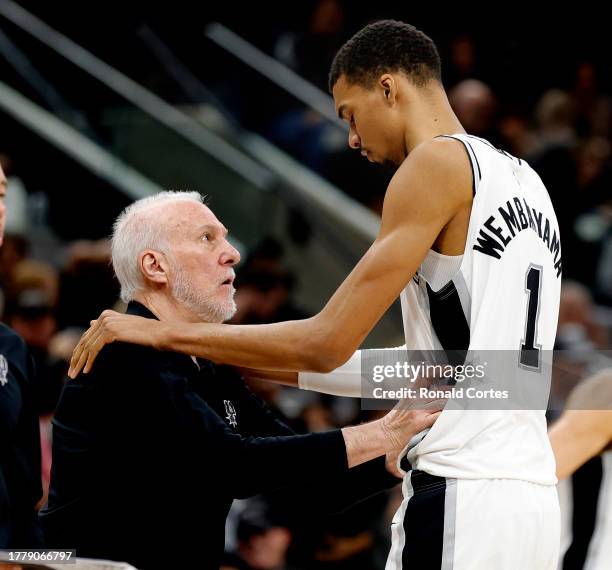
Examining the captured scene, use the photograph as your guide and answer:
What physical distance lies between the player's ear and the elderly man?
837 mm

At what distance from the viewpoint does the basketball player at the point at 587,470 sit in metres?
4.08

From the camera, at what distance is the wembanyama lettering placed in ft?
10.2

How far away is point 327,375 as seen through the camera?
12.5ft

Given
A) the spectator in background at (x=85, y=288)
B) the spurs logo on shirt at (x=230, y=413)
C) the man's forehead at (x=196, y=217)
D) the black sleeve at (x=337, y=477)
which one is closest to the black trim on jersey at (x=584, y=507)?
the black sleeve at (x=337, y=477)

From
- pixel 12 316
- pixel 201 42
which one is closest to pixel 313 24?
pixel 201 42

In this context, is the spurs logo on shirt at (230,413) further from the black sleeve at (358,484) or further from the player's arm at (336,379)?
the black sleeve at (358,484)

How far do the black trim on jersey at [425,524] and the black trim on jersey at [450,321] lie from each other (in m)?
0.32

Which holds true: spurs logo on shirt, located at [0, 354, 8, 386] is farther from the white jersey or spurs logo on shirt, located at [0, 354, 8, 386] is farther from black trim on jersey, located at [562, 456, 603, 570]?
black trim on jersey, located at [562, 456, 603, 570]

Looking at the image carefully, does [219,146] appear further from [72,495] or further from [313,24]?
[72,495]

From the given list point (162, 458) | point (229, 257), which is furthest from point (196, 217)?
point (162, 458)

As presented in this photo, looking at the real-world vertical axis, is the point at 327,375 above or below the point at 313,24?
below

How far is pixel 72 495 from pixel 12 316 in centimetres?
358

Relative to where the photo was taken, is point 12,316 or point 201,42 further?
point 201,42

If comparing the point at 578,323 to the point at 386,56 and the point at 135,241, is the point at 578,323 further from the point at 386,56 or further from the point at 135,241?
the point at 386,56
